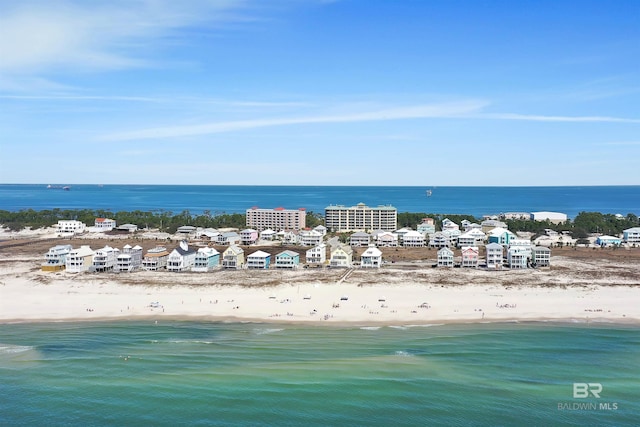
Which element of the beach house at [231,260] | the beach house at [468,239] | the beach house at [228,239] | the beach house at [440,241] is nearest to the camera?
the beach house at [231,260]

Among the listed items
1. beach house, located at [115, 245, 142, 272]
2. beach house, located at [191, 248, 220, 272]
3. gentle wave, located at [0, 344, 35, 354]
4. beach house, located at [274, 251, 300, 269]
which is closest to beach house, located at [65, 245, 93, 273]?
beach house, located at [115, 245, 142, 272]

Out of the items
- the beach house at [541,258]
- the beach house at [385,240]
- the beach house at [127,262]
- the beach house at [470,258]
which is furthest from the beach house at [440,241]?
the beach house at [127,262]

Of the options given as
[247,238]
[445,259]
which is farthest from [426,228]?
[445,259]

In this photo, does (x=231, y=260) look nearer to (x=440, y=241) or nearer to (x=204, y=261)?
(x=204, y=261)

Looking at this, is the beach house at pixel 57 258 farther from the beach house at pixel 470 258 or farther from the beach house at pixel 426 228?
the beach house at pixel 426 228

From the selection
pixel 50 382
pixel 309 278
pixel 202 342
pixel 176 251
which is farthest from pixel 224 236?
pixel 50 382

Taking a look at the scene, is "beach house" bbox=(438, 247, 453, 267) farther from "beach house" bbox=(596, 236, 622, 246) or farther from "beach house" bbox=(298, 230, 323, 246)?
"beach house" bbox=(596, 236, 622, 246)
